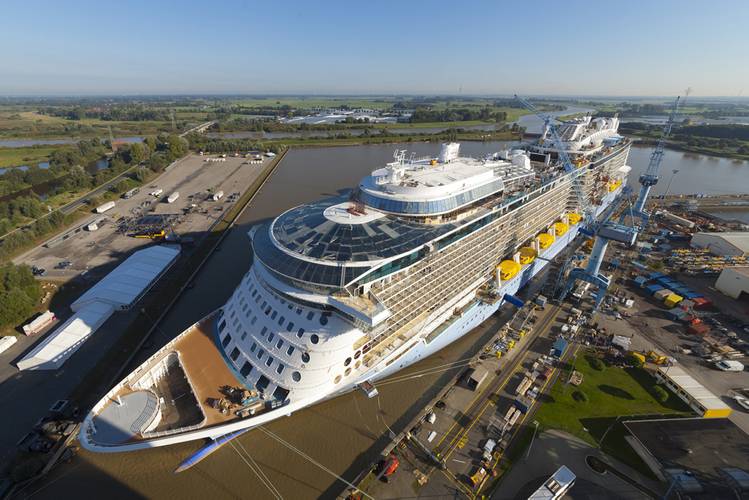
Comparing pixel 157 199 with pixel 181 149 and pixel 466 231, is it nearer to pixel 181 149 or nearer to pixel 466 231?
pixel 181 149

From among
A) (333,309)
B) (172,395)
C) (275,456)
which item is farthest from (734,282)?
(172,395)

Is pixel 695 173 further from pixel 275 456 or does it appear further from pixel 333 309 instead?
pixel 275 456

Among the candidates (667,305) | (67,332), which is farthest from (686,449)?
(67,332)

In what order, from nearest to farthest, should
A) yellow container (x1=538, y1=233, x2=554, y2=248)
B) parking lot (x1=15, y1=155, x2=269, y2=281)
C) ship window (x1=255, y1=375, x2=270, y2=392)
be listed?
ship window (x1=255, y1=375, x2=270, y2=392)
yellow container (x1=538, y1=233, x2=554, y2=248)
parking lot (x1=15, y1=155, x2=269, y2=281)

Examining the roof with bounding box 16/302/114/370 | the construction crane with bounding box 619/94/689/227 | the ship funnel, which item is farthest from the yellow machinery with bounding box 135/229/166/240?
the construction crane with bounding box 619/94/689/227

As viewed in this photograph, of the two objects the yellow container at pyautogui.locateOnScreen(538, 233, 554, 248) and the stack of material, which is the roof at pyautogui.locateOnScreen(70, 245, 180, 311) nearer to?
the yellow container at pyautogui.locateOnScreen(538, 233, 554, 248)
